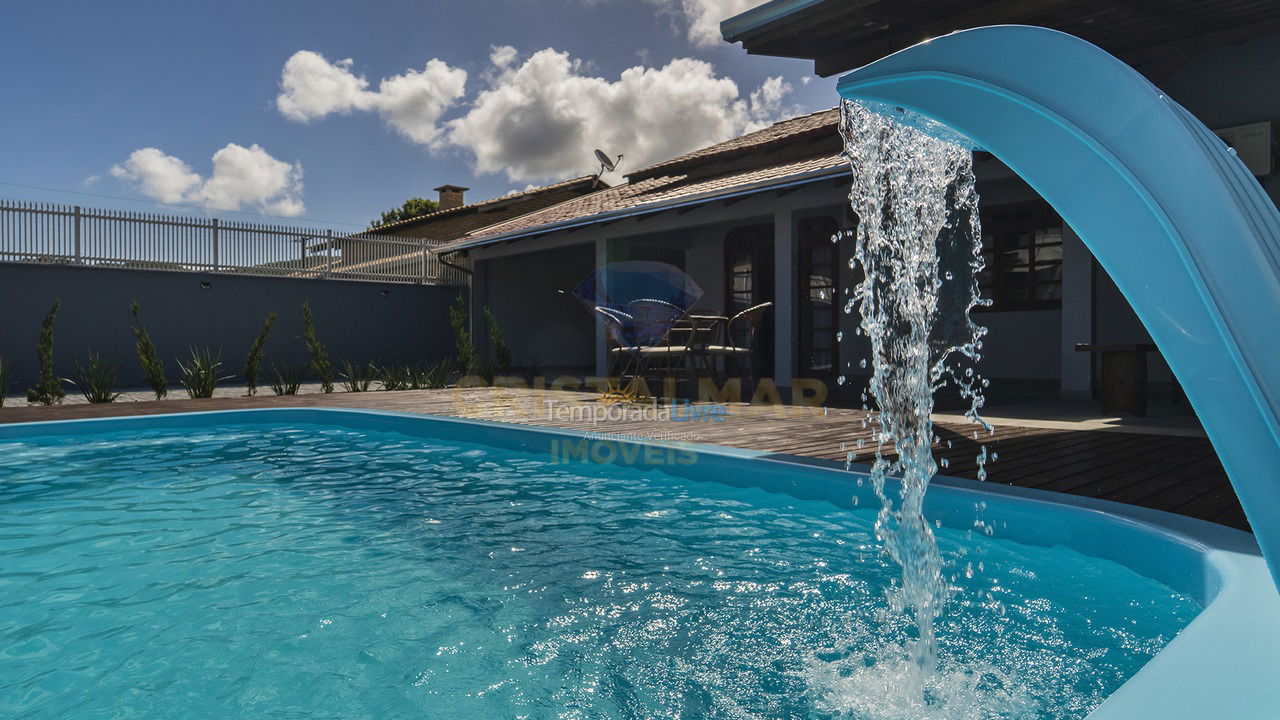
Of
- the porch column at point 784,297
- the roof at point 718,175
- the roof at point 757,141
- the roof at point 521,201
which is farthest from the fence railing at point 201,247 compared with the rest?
the porch column at point 784,297

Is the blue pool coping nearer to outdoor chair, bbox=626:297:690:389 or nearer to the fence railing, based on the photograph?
outdoor chair, bbox=626:297:690:389

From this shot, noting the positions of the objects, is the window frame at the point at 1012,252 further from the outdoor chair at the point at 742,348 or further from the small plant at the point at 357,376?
the small plant at the point at 357,376

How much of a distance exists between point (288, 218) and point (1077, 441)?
44.1 feet

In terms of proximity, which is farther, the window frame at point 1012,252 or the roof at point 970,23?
the window frame at point 1012,252

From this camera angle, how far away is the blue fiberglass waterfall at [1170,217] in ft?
3.52

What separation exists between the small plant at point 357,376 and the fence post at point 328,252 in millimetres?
1763

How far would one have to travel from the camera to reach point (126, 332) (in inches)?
470

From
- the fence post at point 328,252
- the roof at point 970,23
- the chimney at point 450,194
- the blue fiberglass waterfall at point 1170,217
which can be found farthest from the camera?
the chimney at point 450,194

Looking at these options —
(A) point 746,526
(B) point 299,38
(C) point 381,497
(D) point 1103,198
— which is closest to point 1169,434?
(A) point 746,526

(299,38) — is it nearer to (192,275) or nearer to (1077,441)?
(192,275)

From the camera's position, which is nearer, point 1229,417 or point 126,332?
point 1229,417

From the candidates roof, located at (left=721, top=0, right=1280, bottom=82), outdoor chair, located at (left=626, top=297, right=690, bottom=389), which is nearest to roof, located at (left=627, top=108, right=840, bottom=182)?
outdoor chair, located at (left=626, top=297, right=690, bottom=389)

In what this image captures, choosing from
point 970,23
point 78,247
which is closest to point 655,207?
point 970,23

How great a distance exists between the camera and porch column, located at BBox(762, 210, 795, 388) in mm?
8758
